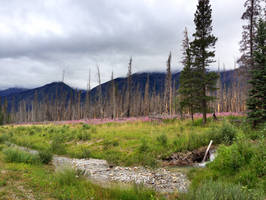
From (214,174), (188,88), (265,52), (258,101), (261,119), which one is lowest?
(214,174)

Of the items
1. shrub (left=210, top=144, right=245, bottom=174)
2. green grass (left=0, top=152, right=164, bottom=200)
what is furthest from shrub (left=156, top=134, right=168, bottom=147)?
green grass (left=0, top=152, right=164, bottom=200)

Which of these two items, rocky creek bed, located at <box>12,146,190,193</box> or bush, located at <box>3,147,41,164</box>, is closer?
rocky creek bed, located at <box>12,146,190,193</box>

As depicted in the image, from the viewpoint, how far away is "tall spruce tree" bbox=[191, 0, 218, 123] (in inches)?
625

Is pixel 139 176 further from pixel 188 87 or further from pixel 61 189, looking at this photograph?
pixel 188 87

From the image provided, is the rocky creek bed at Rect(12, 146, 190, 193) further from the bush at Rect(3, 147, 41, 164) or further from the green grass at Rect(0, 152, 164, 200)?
the bush at Rect(3, 147, 41, 164)

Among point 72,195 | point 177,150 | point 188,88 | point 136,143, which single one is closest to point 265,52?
point 188,88

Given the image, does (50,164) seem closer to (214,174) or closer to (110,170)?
(110,170)

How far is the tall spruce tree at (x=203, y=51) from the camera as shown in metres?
15.9

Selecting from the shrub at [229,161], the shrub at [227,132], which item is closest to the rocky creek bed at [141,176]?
the shrub at [229,161]

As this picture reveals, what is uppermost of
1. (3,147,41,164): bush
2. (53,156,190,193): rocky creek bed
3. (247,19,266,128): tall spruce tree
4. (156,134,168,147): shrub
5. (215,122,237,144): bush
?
(247,19,266,128): tall spruce tree

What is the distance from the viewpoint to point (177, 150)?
385 inches

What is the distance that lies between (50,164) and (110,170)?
3.42m

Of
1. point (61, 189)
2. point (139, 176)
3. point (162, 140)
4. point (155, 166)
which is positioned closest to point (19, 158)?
point (61, 189)

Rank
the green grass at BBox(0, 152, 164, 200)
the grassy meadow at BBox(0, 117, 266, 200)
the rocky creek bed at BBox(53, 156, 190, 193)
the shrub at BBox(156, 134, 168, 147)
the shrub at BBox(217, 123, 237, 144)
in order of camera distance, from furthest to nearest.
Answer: the shrub at BBox(156, 134, 168, 147)
the shrub at BBox(217, 123, 237, 144)
the rocky creek bed at BBox(53, 156, 190, 193)
the green grass at BBox(0, 152, 164, 200)
the grassy meadow at BBox(0, 117, 266, 200)
